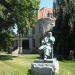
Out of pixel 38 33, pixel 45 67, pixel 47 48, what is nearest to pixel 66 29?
pixel 47 48

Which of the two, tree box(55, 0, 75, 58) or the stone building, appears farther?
the stone building

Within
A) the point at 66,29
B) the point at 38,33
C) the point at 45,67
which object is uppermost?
the point at 38,33

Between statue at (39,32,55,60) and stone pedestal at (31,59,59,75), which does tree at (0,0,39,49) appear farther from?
stone pedestal at (31,59,59,75)

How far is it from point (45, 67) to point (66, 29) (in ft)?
61.1

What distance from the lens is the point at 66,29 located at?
4150 centimetres

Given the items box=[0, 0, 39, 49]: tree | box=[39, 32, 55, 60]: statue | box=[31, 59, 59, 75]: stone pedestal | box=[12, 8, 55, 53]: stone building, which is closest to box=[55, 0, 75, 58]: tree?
box=[0, 0, 39, 49]: tree

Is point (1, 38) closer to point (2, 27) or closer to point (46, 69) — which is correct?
point (2, 27)

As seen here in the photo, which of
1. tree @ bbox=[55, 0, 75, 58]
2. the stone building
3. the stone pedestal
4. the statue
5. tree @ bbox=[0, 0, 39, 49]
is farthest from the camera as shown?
the stone building

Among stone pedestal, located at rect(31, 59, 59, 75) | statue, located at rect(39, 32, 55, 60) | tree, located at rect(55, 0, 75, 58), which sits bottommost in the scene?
stone pedestal, located at rect(31, 59, 59, 75)

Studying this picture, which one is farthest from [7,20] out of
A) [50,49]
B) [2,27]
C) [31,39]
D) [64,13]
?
[31,39]

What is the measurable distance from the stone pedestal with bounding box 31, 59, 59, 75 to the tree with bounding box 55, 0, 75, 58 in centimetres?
1762

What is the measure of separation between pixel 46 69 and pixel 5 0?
15.2m

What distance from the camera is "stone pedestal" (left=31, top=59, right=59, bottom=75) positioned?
23.2m

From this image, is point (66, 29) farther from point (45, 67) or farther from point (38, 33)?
point (38, 33)
